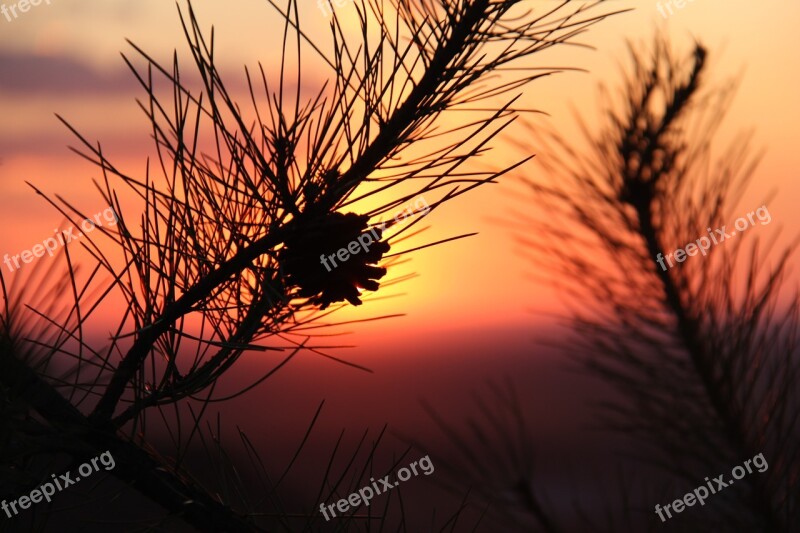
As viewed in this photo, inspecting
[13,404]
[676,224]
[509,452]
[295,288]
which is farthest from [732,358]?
[13,404]

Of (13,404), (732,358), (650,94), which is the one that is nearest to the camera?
(13,404)

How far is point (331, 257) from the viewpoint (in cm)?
63

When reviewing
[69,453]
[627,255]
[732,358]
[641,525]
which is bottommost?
[641,525]

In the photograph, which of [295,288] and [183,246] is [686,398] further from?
[183,246]

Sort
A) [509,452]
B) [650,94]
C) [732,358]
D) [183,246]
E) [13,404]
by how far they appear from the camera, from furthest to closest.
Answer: [650,94], [732,358], [509,452], [183,246], [13,404]

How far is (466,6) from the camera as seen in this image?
→ 653 millimetres

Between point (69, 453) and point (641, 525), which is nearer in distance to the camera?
point (69, 453)

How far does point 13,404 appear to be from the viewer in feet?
1.99

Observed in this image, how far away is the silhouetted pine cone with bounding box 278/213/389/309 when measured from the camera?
60 centimetres

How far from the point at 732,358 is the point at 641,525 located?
0.97ft

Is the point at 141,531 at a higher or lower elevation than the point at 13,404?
lower

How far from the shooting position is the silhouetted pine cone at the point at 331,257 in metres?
0.60

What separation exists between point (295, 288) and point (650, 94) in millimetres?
795

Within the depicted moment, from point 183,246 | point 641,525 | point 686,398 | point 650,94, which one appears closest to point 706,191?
point 650,94
